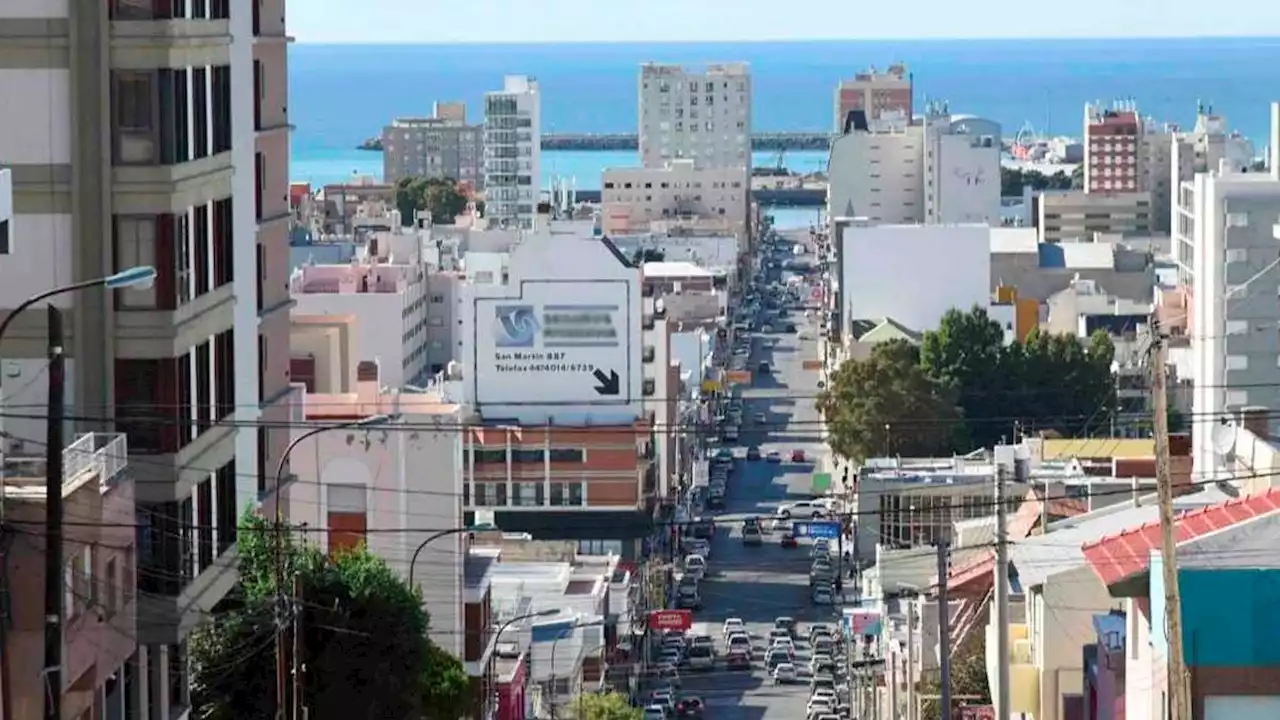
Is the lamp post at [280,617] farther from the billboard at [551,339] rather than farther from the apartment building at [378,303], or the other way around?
the apartment building at [378,303]

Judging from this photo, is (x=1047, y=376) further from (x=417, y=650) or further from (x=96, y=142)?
(x=96, y=142)

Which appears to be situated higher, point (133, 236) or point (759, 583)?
point (133, 236)

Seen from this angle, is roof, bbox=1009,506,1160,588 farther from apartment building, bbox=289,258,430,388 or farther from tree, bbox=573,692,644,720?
apartment building, bbox=289,258,430,388

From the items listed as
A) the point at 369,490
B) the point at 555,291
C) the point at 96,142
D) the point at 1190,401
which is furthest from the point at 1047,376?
the point at 96,142

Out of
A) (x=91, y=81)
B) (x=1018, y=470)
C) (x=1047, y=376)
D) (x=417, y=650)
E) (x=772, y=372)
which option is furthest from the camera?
(x=772, y=372)

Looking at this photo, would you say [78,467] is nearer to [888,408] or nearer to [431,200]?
[888,408]

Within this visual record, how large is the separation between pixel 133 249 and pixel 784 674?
131 feet

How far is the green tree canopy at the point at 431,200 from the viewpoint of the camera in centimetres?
17650

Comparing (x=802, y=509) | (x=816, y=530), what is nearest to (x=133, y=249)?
(x=816, y=530)

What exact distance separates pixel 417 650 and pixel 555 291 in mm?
54202

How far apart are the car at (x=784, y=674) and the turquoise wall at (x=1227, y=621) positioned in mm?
41092

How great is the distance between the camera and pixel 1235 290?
79625 millimetres

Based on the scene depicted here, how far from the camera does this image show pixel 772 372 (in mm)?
134000

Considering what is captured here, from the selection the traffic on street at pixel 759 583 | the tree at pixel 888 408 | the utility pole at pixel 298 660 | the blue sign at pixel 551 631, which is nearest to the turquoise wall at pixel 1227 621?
the utility pole at pixel 298 660
